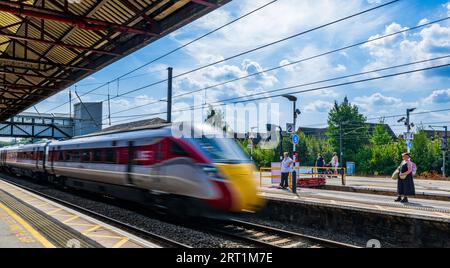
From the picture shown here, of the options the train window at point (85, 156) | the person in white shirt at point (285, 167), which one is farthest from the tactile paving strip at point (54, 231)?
the person in white shirt at point (285, 167)

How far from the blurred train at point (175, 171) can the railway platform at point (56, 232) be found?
2015 millimetres

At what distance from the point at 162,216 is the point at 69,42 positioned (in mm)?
7803

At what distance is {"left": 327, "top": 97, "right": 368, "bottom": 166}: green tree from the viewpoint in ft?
175

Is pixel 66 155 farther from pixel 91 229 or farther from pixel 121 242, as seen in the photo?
pixel 121 242

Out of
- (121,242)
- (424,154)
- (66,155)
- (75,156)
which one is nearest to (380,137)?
(424,154)

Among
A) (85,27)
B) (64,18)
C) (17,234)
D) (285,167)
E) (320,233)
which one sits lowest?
(320,233)

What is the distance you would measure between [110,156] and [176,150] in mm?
4569

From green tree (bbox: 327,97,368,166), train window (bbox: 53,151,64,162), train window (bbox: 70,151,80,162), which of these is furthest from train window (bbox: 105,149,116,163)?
green tree (bbox: 327,97,368,166)

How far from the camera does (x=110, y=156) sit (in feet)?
45.0

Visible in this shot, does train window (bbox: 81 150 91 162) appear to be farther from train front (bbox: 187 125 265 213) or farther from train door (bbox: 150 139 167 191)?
train front (bbox: 187 125 265 213)

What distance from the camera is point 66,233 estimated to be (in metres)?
7.99

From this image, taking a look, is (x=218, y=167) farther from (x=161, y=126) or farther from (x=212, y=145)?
(x=161, y=126)

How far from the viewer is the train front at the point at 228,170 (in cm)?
927
